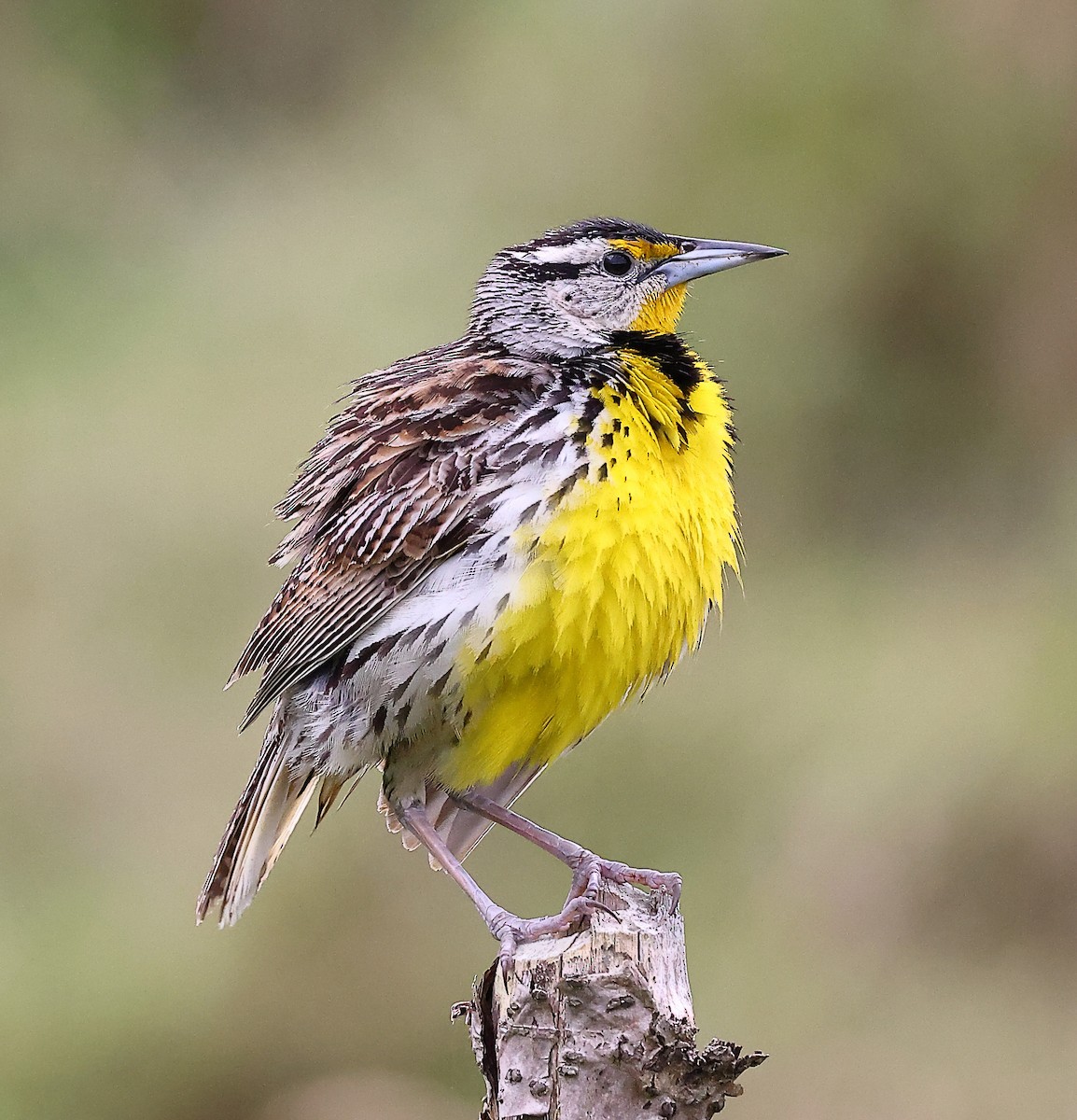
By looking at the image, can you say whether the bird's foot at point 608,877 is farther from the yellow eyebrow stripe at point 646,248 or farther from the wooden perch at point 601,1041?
the yellow eyebrow stripe at point 646,248

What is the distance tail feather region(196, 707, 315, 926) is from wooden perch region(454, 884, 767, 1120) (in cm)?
101

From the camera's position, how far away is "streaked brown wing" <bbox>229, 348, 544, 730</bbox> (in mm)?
3365

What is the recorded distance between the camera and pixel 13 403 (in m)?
7.80

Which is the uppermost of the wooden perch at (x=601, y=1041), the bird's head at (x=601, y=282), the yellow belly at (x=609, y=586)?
the bird's head at (x=601, y=282)

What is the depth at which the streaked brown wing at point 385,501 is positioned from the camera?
11.0ft

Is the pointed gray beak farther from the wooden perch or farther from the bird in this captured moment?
the wooden perch

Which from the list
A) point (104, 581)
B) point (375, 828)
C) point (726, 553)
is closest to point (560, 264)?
point (726, 553)

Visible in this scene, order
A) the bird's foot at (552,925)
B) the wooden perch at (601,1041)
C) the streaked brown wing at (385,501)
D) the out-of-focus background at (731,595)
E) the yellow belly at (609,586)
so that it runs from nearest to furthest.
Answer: the wooden perch at (601,1041) → the bird's foot at (552,925) → the yellow belly at (609,586) → the streaked brown wing at (385,501) → the out-of-focus background at (731,595)

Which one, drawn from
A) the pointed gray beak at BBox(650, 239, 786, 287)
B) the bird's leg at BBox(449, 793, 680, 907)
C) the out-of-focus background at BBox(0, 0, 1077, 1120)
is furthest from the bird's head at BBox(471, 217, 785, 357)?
the out-of-focus background at BBox(0, 0, 1077, 1120)

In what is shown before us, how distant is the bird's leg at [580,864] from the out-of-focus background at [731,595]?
181 centimetres

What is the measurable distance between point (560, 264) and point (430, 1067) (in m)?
2.98

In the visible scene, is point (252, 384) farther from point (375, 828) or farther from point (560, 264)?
point (560, 264)

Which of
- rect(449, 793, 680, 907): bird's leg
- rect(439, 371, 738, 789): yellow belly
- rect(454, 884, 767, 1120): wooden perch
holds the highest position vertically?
rect(439, 371, 738, 789): yellow belly

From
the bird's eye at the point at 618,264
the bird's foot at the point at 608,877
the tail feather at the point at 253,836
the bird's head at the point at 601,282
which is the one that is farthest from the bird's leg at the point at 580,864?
the bird's eye at the point at 618,264
